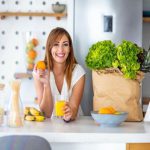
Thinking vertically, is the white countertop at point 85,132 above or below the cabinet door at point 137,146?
above

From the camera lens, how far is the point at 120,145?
5.19 feet

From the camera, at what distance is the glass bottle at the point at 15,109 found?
170 centimetres

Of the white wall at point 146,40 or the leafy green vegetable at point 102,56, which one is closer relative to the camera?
the leafy green vegetable at point 102,56

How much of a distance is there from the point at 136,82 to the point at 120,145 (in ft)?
1.74

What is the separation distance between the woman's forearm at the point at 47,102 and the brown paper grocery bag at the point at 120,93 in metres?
0.31

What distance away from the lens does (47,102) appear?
7.32 feet

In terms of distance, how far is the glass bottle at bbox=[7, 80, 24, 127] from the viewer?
1.70 m

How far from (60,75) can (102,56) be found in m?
0.45

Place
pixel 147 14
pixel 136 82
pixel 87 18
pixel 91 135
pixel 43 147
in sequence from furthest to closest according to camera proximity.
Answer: pixel 147 14
pixel 87 18
pixel 136 82
pixel 91 135
pixel 43 147

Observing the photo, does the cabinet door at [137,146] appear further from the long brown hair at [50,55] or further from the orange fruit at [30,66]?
the orange fruit at [30,66]

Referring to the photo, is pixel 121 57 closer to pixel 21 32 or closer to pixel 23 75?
pixel 23 75

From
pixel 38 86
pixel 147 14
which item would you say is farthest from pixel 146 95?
pixel 38 86

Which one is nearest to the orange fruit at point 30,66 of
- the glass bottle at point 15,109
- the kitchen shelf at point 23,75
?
the kitchen shelf at point 23,75

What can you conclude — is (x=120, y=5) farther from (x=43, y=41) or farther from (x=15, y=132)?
(x=15, y=132)
